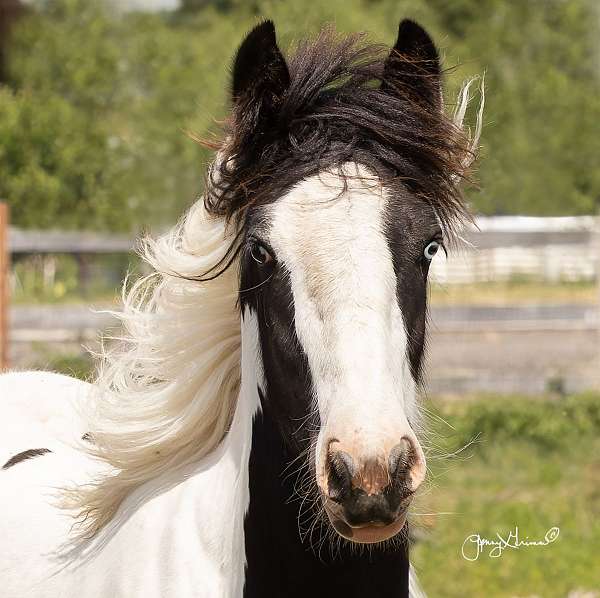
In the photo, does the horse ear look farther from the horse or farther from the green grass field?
the green grass field

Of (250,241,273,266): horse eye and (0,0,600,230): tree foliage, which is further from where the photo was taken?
(0,0,600,230): tree foliage

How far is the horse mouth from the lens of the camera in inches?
78.0

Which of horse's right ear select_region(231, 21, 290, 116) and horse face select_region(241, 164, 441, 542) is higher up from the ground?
horse's right ear select_region(231, 21, 290, 116)

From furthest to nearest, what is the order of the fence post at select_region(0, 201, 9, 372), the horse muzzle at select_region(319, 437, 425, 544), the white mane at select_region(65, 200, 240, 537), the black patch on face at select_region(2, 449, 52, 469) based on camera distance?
the fence post at select_region(0, 201, 9, 372) < the black patch on face at select_region(2, 449, 52, 469) < the white mane at select_region(65, 200, 240, 537) < the horse muzzle at select_region(319, 437, 425, 544)

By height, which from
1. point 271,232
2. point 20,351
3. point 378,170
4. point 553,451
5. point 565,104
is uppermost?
point 565,104

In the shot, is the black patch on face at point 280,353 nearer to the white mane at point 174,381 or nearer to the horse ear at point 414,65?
the white mane at point 174,381

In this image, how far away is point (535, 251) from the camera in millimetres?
10867

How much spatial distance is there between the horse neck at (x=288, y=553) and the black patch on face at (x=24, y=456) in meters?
1.03

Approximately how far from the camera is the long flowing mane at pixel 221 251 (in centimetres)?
235

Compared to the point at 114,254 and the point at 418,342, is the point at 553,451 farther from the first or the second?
the point at 418,342

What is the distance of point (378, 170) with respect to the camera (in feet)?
7.54

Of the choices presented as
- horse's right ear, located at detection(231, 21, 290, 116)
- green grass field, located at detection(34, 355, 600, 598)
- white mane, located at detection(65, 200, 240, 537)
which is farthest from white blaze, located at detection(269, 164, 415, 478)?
green grass field, located at detection(34, 355, 600, 598)

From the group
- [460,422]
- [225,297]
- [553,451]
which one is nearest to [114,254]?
[460,422]

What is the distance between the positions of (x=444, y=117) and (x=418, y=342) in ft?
1.87
